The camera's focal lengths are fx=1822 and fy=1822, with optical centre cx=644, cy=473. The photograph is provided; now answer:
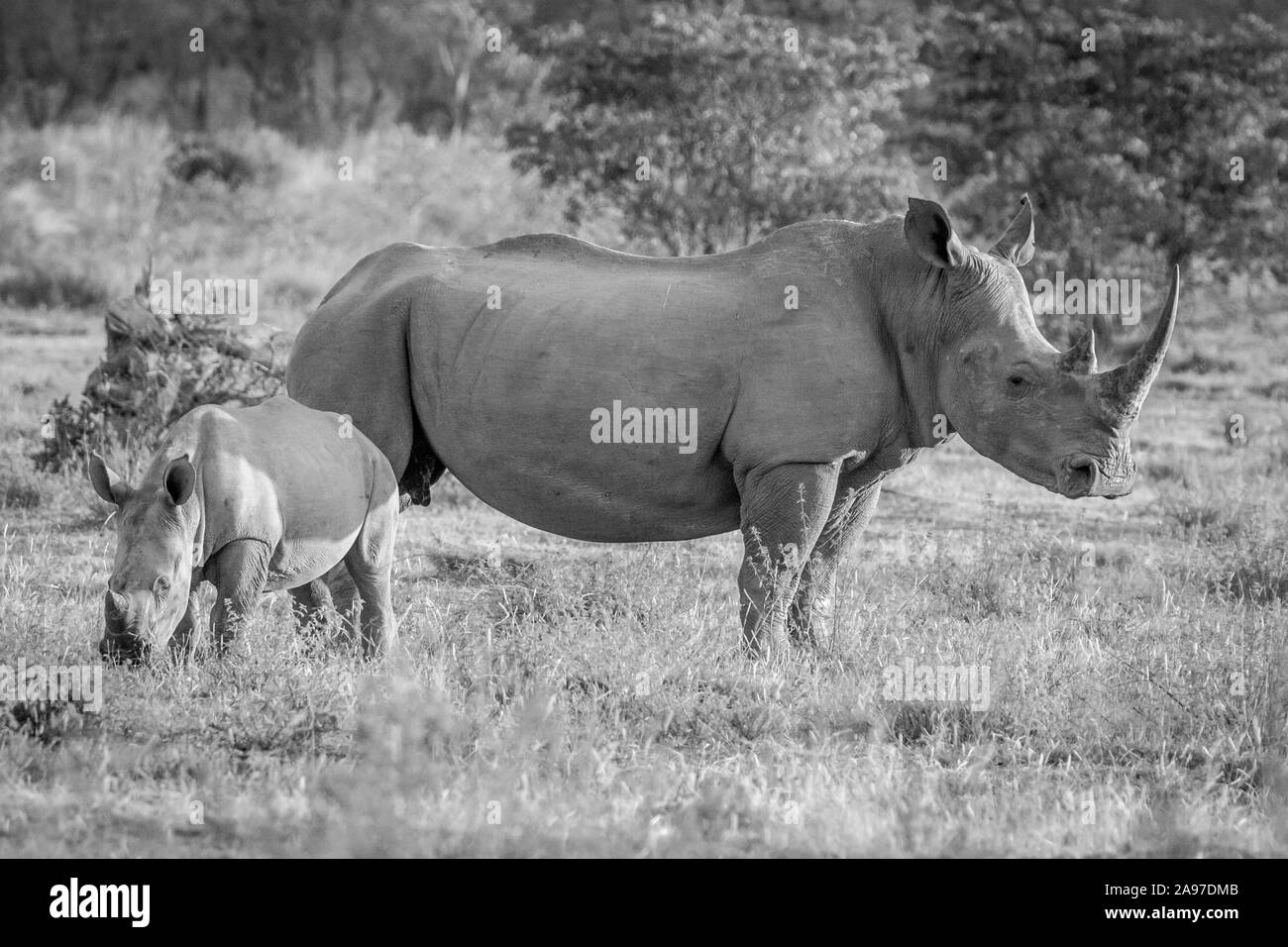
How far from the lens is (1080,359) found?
693 cm

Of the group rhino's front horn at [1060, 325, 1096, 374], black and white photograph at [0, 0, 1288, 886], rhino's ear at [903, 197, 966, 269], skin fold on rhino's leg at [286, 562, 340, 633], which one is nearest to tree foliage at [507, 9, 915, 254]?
black and white photograph at [0, 0, 1288, 886]

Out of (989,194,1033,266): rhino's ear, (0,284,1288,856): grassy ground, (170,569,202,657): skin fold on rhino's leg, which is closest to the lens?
(0,284,1288,856): grassy ground

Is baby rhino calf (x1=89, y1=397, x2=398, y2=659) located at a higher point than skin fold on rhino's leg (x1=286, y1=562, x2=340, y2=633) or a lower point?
higher

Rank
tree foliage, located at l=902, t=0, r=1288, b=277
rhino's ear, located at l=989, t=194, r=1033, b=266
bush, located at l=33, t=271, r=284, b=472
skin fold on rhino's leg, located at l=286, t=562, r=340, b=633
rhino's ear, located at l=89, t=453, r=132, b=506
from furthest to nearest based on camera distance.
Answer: tree foliage, located at l=902, t=0, r=1288, b=277 → bush, located at l=33, t=271, r=284, b=472 → rhino's ear, located at l=989, t=194, r=1033, b=266 → skin fold on rhino's leg, located at l=286, t=562, r=340, b=633 → rhino's ear, located at l=89, t=453, r=132, b=506

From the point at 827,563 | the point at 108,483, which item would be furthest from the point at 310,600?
the point at 827,563

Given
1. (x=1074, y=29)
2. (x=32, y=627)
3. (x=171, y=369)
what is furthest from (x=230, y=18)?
(x=32, y=627)

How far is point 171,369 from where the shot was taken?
11.4 m

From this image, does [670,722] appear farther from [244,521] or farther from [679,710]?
[244,521]

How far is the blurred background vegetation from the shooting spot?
1659 cm

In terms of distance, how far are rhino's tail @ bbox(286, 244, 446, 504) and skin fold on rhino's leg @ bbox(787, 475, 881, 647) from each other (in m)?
1.76

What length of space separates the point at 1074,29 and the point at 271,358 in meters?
12.0

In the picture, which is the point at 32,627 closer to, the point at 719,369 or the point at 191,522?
the point at 191,522

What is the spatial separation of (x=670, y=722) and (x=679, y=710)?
93 mm

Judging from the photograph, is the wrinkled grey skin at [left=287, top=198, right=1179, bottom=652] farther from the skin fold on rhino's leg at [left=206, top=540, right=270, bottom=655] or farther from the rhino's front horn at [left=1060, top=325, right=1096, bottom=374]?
the skin fold on rhino's leg at [left=206, top=540, right=270, bottom=655]
